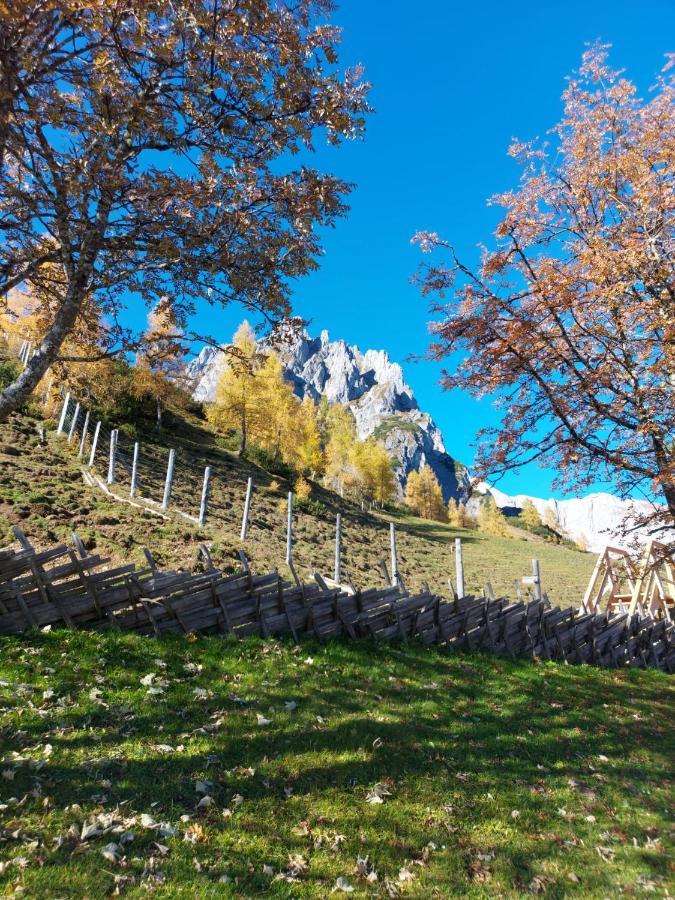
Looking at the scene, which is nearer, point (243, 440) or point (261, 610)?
point (261, 610)

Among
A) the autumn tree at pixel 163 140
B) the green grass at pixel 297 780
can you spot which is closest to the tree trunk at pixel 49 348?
the autumn tree at pixel 163 140

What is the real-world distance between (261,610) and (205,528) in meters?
9.64

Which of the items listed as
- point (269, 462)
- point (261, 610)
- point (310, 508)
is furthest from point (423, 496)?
point (261, 610)

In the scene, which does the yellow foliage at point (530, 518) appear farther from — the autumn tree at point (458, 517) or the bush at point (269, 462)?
the bush at point (269, 462)

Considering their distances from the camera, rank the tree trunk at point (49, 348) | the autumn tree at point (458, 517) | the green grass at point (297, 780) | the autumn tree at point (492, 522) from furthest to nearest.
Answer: the autumn tree at point (458, 517), the autumn tree at point (492, 522), the tree trunk at point (49, 348), the green grass at point (297, 780)

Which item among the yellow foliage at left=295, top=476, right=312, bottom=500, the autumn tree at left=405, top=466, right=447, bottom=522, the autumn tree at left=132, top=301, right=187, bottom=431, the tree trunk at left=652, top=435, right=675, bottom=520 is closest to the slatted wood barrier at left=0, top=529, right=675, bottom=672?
the autumn tree at left=132, top=301, right=187, bottom=431

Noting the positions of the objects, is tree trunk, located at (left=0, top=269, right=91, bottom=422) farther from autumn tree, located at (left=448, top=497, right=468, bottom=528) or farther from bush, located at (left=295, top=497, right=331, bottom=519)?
autumn tree, located at (left=448, top=497, right=468, bottom=528)

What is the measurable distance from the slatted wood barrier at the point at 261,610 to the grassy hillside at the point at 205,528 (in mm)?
4032

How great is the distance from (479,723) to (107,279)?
798cm

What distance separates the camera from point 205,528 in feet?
55.3

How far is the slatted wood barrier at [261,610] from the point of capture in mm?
6633

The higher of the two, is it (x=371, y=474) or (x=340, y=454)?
(x=340, y=454)

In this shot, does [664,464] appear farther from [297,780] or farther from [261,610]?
[261,610]

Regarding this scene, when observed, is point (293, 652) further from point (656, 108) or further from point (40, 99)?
point (656, 108)
